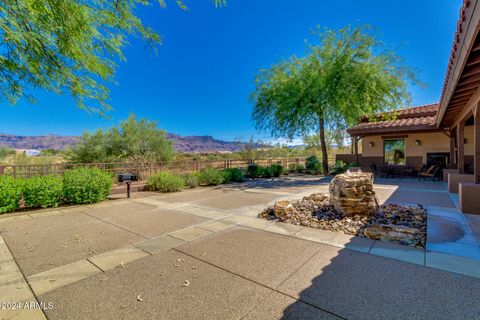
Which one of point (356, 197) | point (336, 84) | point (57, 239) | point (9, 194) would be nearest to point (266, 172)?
point (336, 84)

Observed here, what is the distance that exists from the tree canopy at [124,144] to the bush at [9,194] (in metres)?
10.2

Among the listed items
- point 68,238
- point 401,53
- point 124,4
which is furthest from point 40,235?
point 401,53

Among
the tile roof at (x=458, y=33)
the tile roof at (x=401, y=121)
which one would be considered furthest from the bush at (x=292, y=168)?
the tile roof at (x=458, y=33)

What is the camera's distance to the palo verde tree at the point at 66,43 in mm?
2994

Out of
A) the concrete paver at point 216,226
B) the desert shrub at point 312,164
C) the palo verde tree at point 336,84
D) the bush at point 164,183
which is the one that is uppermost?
the palo verde tree at point 336,84

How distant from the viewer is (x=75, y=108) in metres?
4.64

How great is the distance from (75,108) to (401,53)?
16321 mm

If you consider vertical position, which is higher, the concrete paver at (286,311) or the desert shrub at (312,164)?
the desert shrub at (312,164)

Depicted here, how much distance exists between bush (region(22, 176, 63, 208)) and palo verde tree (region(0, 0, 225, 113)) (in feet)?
9.98

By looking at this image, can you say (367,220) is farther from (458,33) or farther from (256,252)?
(458,33)

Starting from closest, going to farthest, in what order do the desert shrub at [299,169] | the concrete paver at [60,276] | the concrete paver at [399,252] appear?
the concrete paver at [60,276]
the concrete paver at [399,252]
the desert shrub at [299,169]

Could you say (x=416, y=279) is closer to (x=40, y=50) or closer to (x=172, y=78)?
(x=40, y=50)

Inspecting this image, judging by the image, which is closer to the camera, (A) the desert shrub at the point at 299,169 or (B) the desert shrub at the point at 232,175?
(B) the desert shrub at the point at 232,175

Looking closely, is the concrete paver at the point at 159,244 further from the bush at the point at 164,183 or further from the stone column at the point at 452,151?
the stone column at the point at 452,151
